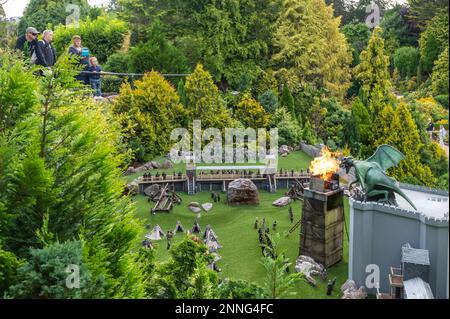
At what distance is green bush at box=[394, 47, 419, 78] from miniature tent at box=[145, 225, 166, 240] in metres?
37.2

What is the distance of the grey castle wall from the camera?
48.2 ft

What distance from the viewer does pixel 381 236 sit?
15.5 meters

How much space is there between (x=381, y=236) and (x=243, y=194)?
9906 millimetres

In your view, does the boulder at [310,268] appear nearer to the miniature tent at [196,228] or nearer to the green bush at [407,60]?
the miniature tent at [196,228]

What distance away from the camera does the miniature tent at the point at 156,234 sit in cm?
2048

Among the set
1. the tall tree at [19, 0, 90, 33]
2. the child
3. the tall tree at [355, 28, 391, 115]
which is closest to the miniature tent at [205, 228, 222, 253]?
the child

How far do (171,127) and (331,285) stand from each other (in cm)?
1845

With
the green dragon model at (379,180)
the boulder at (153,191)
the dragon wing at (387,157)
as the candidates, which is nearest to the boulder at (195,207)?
the boulder at (153,191)

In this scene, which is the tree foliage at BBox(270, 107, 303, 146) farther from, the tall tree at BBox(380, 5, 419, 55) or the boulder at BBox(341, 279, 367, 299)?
the tall tree at BBox(380, 5, 419, 55)

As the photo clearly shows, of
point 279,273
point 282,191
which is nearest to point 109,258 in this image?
point 279,273

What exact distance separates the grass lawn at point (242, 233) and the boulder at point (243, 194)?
0.40m

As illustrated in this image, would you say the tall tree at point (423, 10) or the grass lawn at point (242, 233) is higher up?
the tall tree at point (423, 10)
